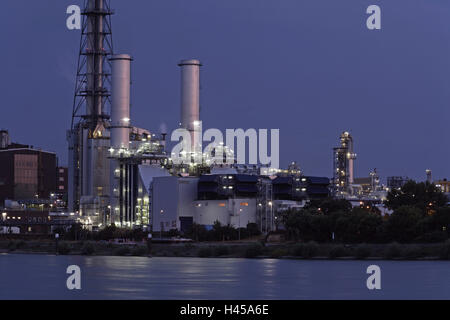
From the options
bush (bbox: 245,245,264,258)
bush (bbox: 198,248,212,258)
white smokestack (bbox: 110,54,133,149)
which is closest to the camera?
bush (bbox: 245,245,264,258)

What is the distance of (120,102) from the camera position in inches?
4429

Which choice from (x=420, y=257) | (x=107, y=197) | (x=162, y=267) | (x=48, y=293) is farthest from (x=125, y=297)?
(x=107, y=197)

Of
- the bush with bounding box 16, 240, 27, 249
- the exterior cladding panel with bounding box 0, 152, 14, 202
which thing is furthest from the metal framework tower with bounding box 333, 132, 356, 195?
the exterior cladding panel with bounding box 0, 152, 14, 202

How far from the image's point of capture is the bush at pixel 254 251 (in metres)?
83.2

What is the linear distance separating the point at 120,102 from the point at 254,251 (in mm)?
35074

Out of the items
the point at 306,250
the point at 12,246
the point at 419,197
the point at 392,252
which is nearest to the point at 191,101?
the point at 12,246

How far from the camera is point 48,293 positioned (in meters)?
49.5

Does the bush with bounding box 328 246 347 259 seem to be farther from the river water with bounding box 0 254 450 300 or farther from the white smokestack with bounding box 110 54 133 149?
the white smokestack with bounding box 110 54 133 149

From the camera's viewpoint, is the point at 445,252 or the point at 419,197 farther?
the point at 419,197

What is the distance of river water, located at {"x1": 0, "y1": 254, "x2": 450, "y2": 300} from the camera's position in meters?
47.9

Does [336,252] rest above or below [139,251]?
above

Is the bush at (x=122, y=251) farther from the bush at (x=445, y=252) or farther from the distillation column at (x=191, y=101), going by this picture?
the bush at (x=445, y=252)

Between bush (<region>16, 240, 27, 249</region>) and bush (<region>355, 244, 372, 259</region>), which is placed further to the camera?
bush (<region>16, 240, 27, 249</region>)

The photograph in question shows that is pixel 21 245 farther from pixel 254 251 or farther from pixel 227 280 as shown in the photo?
pixel 227 280
